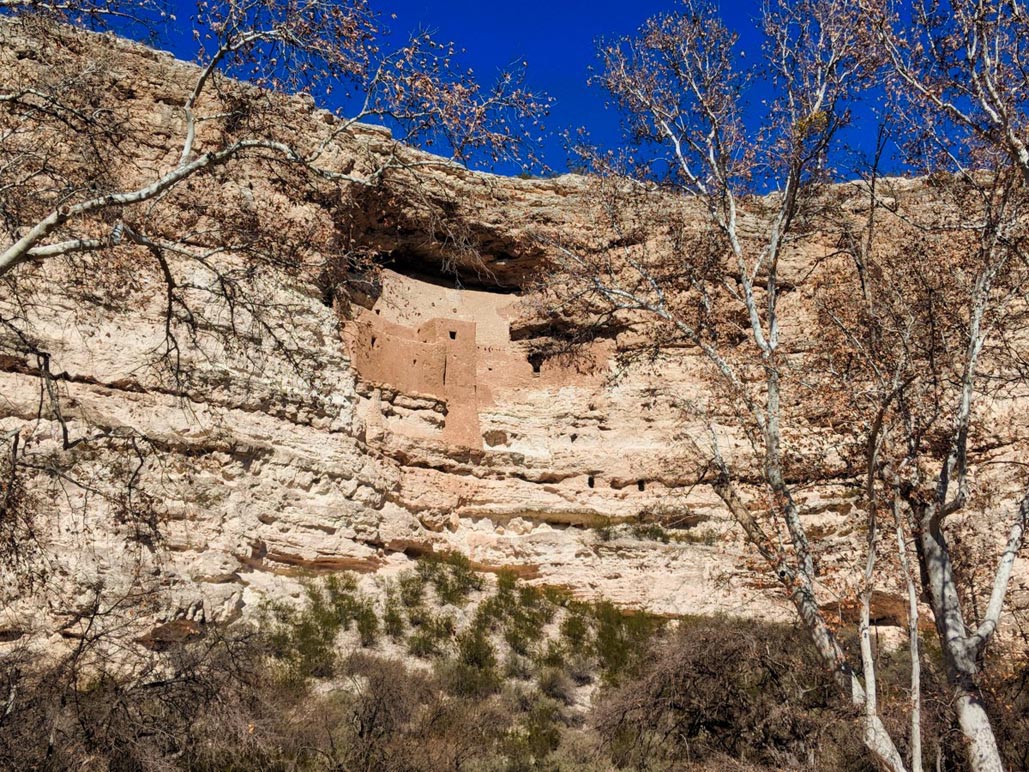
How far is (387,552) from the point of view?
15617 millimetres

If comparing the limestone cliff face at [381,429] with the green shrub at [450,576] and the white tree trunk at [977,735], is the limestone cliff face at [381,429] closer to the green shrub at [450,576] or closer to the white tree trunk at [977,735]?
the green shrub at [450,576]

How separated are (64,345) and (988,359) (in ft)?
40.6

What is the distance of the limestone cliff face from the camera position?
12.5m

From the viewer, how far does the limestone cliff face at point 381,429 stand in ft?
41.0

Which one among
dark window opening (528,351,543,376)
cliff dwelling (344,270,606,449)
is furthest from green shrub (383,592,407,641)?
dark window opening (528,351,543,376)

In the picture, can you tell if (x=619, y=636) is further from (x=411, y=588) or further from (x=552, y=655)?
(x=411, y=588)

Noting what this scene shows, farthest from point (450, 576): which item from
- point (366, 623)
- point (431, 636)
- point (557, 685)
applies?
point (557, 685)

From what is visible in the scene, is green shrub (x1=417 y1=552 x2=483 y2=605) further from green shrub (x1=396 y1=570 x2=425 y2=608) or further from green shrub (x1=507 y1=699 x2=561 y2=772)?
green shrub (x1=507 y1=699 x2=561 y2=772)

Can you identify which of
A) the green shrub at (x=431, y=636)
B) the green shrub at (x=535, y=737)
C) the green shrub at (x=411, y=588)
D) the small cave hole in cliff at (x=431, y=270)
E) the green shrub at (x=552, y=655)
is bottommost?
the green shrub at (x=535, y=737)

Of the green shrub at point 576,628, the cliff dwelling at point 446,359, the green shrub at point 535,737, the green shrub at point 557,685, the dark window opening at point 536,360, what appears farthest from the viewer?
the dark window opening at point 536,360

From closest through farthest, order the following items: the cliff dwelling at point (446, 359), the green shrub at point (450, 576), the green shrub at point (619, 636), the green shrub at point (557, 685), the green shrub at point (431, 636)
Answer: the green shrub at point (557, 685) → the green shrub at point (431, 636) → the green shrub at point (619, 636) → the green shrub at point (450, 576) → the cliff dwelling at point (446, 359)

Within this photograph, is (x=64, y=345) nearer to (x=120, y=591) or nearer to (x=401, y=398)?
(x=120, y=591)

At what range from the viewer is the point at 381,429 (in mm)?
16547

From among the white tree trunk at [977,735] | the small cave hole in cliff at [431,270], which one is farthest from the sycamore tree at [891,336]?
the small cave hole in cliff at [431,270]
